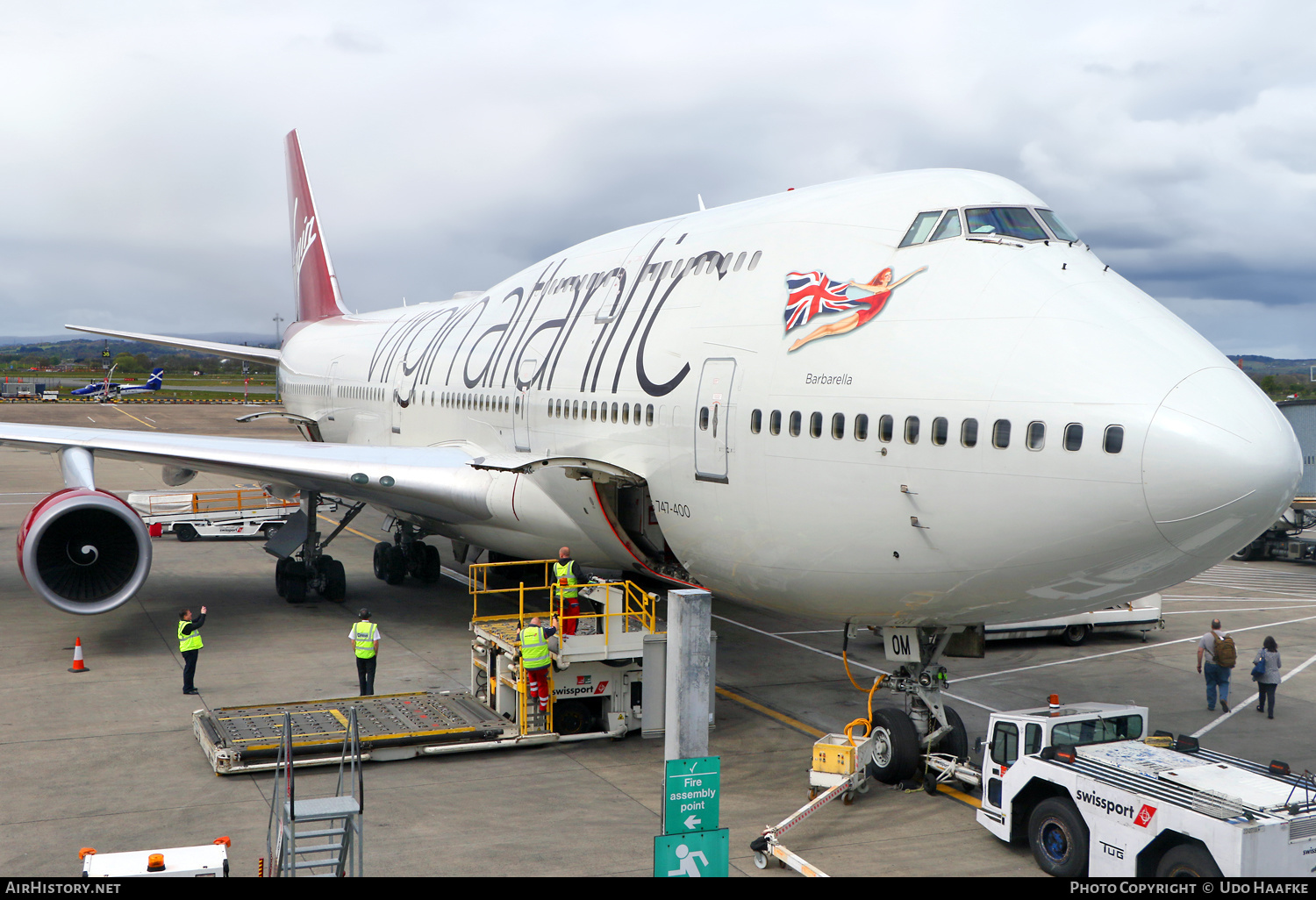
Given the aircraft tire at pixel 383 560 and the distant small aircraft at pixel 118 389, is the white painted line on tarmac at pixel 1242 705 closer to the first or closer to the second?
the aircraft tire at pixel 383 560

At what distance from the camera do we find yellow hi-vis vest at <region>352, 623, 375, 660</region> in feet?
48.7

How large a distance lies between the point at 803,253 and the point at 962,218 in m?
1.76

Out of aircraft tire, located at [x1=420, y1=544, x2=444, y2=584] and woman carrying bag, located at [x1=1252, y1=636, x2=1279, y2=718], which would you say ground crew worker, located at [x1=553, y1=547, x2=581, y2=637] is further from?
woman carrying bag, located at [x1=1252, y1=636, x2=1279, y2=718]

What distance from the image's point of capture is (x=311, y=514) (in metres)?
21.4

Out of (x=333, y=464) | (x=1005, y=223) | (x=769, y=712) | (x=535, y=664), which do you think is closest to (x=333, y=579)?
(x=333, y=464)

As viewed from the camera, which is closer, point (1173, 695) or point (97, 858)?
point (97, 858)

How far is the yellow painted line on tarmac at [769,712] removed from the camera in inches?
569

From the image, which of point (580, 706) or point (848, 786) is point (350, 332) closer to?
point (580, 706)

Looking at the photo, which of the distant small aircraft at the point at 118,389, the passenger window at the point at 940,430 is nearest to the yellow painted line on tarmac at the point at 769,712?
the passenger window at the point at 940,430

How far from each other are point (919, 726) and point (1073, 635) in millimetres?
9905

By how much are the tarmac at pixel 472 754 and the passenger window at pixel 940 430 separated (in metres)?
3.85

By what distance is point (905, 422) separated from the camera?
10.1 m

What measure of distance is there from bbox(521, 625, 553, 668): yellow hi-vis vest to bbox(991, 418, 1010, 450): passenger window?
242 inches

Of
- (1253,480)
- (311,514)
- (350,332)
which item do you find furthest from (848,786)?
(350,332)
